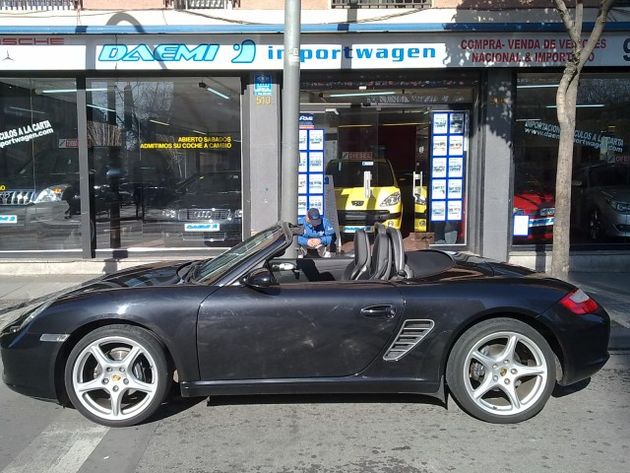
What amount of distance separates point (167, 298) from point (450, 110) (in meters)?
7.33

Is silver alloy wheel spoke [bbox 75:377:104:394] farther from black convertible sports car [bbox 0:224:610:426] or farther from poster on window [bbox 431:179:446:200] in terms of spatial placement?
poster on window [bbox 431:179:446:200]

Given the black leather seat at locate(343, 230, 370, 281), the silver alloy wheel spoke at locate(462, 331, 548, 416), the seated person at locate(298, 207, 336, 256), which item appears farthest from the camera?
the seated person at locate(298, 207, 336, 256)

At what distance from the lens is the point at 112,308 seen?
3883 mm

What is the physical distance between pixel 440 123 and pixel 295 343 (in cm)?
705

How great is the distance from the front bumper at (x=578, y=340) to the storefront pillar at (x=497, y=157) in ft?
17.8

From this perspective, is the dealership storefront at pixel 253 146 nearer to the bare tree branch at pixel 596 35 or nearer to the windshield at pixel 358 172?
the windshield at pixel 358 172

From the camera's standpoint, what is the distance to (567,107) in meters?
6.49

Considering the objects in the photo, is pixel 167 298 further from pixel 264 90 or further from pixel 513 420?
pixel 264 90

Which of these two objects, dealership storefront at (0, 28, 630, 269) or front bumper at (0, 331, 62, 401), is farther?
dealership storefront at (0, 28, 630, 269)

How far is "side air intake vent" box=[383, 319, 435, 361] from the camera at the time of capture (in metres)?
3.92

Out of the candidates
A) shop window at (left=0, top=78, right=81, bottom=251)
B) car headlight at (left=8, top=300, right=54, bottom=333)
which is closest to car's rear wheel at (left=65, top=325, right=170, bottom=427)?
car headlight at (left=8, top=300, right=54, bottom=333)

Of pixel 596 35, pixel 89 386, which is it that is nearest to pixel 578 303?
pixel 89 386

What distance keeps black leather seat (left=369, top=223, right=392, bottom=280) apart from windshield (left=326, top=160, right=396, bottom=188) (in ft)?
19.7

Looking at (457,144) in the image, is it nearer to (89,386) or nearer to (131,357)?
(131,357)
